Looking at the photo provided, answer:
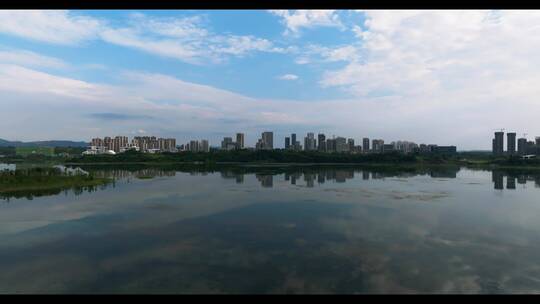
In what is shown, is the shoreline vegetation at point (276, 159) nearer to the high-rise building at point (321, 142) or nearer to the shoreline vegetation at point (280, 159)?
the shoreline vegetation at point (280, 159)

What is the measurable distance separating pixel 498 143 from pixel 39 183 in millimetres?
96226

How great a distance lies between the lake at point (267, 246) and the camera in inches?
274

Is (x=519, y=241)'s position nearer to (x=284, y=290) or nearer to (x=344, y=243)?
(x=344, y=243)

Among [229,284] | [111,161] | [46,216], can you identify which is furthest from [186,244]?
[111,161]

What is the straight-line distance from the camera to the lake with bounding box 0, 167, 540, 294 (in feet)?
22.8

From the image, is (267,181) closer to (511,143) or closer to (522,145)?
(522,145)

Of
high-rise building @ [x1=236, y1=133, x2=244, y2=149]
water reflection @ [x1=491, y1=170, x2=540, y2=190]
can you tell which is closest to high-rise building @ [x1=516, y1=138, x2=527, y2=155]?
water reflection @ [x1=491, y1=170, x2=540, y2=190]

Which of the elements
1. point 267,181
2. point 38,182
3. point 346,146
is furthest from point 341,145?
point 38,182

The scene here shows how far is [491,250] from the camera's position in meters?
9.22

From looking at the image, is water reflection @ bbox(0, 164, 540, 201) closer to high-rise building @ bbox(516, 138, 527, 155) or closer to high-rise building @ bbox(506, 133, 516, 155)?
high-rise building @ bbox(516, 138, 527, 155)

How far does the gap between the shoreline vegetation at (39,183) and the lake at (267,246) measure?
2.18 meters

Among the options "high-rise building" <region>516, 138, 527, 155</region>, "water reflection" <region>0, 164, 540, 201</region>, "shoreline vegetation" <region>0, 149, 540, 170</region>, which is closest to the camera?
"water reflection" <region>0, 164, 540, 201</region>

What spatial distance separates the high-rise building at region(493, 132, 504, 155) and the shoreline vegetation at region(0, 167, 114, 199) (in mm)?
91675


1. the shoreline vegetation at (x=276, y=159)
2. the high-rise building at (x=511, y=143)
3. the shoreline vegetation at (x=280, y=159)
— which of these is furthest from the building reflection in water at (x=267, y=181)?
the high-rise building at (x=511, y=143)
